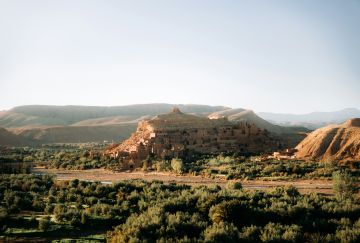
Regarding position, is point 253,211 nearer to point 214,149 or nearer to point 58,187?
point 58,187

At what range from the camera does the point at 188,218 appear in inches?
647

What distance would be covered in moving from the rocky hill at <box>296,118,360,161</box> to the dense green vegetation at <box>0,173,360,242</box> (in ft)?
75.4

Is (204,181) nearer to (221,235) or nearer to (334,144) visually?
(334,144)

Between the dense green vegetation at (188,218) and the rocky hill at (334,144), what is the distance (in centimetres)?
2299

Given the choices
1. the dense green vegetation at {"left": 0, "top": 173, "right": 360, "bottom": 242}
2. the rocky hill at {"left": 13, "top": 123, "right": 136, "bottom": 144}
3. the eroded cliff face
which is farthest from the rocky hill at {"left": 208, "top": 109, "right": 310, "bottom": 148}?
the dense green vegetation at {"left": 0, "top": 173, "right": 360, "bottom": 242}

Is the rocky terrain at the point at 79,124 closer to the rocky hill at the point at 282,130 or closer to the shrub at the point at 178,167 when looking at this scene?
the rocky hill at the point at 282,130

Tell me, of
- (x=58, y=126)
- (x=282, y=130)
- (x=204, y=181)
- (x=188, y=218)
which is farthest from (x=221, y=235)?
(x=58, y=126)

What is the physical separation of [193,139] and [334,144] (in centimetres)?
1896

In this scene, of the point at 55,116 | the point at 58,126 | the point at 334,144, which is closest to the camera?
the point at 334,144

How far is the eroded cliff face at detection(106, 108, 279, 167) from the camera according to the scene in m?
53.1

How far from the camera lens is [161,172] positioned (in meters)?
43.7

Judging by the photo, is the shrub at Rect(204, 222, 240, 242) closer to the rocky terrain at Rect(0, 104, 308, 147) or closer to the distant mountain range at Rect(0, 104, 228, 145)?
the rocky terrain at Rect(0, 104, 308, 147)

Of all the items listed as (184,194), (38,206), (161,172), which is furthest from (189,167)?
(38,206)

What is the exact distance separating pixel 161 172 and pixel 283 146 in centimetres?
2386
